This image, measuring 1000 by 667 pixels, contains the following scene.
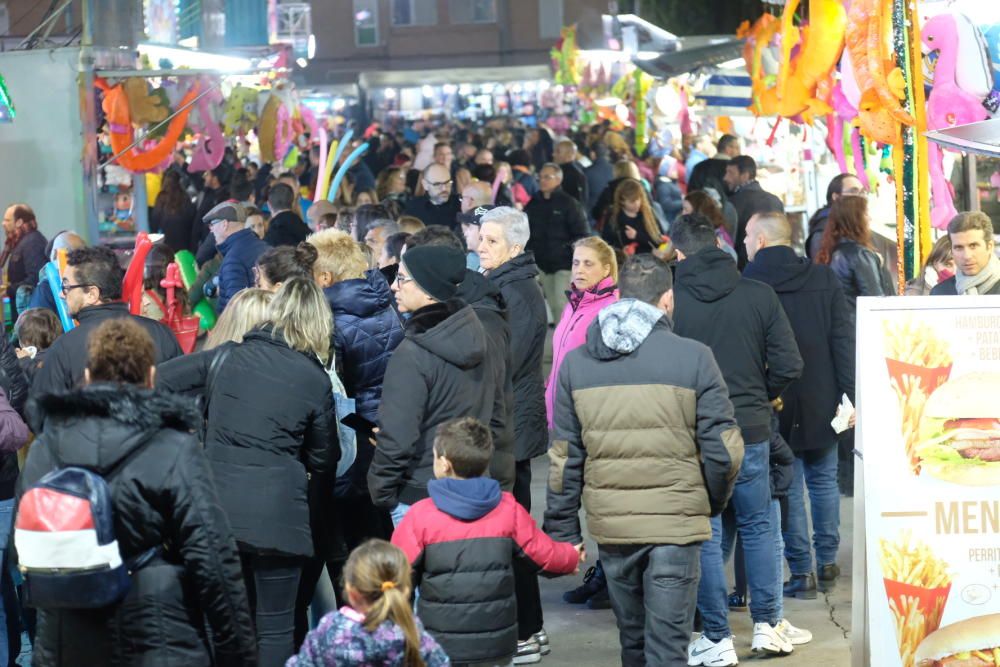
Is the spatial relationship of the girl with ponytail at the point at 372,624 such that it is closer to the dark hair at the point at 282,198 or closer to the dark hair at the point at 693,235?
the dark hair at the point at 693,235

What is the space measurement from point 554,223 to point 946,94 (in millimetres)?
6367

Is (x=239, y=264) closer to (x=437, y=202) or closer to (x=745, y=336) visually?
(x=437, y=202)

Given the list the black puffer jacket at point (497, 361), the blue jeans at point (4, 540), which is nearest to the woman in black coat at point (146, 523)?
the blue jeans at point (4, 540)

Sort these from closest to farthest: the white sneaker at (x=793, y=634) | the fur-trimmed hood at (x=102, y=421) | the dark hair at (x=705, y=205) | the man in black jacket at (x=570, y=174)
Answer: the fur-trimmed hood at (x=102, y=421), the white sneaker at (x=793, y=634), the dark hair at (x=705, y=205), the man in black jacket at (x=570, y=174)

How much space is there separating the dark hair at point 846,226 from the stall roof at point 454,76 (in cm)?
3993

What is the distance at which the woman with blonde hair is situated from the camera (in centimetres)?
1247

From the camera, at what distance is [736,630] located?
679cm

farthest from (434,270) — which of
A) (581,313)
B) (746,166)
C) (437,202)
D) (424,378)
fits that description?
(746,166)

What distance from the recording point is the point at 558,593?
24.8 feet

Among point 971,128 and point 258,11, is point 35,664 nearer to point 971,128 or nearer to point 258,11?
point 971,128

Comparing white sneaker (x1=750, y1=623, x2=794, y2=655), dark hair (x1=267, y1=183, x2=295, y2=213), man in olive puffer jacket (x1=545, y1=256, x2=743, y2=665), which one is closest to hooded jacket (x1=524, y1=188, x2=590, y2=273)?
dark hair (x1=267, y1=183, x2=295, y2=213)

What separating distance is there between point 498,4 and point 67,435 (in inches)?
2584

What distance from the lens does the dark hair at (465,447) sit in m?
4.91

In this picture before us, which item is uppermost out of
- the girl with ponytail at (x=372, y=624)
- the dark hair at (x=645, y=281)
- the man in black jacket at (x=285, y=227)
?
the dark hair at (x=645, y=281)
